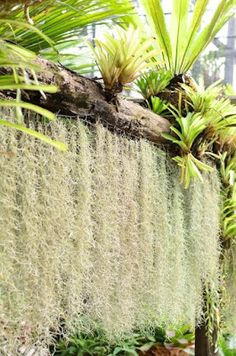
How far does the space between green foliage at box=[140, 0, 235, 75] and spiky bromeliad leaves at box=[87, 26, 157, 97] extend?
1.37ft

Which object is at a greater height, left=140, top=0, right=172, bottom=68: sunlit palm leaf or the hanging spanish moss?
left=140, top=0, right=172, bottom=68: sunlit palm leaf

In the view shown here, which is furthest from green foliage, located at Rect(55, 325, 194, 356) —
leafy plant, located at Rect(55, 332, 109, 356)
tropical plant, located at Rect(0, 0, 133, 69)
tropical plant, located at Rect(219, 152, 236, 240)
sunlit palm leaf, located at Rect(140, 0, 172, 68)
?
tropical plant, located at Rect(0, 0, 133, 69)

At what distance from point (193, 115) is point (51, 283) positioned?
32.2 inches

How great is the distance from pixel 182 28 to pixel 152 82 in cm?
20

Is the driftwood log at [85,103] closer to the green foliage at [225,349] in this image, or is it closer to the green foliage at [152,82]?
the green foliage at [152,82]

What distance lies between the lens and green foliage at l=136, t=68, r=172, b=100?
1613 millimetres

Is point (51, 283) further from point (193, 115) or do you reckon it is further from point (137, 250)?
point (193, 115)

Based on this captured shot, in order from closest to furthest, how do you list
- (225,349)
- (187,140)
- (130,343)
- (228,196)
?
(187,140) < (228,196) < (225,349) < (130,343)

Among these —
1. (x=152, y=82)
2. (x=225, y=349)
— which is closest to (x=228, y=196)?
(x=152, y=82)

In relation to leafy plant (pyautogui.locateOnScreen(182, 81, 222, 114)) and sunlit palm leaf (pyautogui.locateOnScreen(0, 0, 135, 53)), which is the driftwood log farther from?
leafy plant (pyautogui.locateOnScreen(182, 81, 222, 114))

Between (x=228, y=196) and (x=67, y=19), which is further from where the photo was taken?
(x=228, y=196)

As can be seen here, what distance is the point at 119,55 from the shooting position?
1.15m

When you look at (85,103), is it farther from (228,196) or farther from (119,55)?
(228,196)

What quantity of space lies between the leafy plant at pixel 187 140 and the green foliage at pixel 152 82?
13 centimetres
